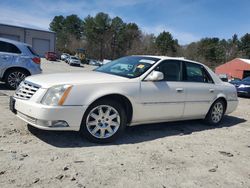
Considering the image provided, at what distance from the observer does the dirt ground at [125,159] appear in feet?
11.9

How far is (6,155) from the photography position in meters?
4.09

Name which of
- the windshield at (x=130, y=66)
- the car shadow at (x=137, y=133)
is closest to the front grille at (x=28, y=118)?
the car shadow at (x=137, y=133)

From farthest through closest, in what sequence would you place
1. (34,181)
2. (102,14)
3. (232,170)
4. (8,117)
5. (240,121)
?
(102,14)
(240,121)
(8,117)
(232,170)
(34,181)

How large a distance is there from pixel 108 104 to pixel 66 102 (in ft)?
2.39

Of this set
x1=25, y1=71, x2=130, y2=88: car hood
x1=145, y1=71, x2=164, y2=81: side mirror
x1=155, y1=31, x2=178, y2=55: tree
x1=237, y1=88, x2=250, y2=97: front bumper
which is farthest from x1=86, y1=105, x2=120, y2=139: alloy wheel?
x1=155, y1=31, x2=178, y2=55: tree

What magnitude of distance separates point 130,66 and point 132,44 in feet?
264

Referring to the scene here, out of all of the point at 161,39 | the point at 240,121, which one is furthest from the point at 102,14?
the point at 240,121

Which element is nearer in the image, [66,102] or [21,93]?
[66,102]

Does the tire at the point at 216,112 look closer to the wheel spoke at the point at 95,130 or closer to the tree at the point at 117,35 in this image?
the wheel spoke at the point at 95,130

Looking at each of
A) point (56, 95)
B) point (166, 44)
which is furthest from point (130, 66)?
point (166, 44)

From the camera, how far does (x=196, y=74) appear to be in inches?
262

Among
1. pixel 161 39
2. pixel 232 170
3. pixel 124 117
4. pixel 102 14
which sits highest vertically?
pixel 102 14

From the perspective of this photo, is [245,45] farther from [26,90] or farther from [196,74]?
[26,90]

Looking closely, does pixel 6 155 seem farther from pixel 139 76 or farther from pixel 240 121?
pixel 240 121
